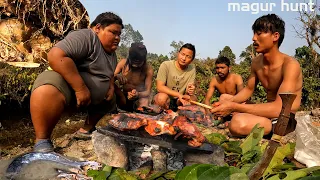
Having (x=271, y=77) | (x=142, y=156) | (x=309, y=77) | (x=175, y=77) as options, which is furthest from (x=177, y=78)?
(x=309, y=77)

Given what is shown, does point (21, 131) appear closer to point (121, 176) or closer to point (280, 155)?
point (121, 176)

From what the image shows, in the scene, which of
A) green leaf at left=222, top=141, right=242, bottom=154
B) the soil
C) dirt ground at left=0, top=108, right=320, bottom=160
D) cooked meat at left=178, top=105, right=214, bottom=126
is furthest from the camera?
cooked meat at left=178, top=105, right=214, bottom=126

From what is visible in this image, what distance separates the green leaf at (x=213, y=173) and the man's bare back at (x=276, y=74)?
1796 mm

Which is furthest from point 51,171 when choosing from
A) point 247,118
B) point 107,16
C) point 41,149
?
point 247,118

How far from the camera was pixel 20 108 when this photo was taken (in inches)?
211

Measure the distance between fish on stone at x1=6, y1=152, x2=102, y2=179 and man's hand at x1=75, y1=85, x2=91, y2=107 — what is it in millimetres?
617

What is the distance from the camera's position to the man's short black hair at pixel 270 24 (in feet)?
9.43

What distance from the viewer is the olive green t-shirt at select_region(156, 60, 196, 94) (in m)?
5.06

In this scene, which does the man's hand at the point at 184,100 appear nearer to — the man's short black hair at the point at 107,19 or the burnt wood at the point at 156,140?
the man's short black hair at the point at 107,19

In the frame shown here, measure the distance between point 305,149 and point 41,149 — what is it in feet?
6.31

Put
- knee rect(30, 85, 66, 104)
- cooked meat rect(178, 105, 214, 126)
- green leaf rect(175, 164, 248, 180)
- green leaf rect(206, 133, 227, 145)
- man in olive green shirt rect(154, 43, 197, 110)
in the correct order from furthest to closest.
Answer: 1. man in olive green shirt rect(154, 43, 197, 110)
2. cooked meat rect(178, 105, 214, 126)
3. green leaf rect(206, 133, 227, 145)
4. knee rect(30, 85, 66, 104)
5. green leaf rect(175, 164, 248, 180)

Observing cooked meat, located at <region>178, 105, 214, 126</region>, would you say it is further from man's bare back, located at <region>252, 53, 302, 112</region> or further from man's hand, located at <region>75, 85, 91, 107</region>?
man's hand, located at <region>75, 85, 91, 107</region>

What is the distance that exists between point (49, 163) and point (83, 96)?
733mm

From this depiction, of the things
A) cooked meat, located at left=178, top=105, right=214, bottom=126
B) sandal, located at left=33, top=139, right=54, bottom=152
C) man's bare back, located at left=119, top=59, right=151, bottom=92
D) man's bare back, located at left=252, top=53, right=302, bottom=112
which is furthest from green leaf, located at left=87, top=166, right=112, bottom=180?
man's bare back, located at left=119, top=59, right=151, bottom=92
